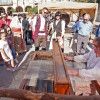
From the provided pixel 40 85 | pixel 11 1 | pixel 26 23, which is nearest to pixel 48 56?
pixel 40 85

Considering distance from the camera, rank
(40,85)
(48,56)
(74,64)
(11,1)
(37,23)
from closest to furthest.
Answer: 1. (40,85)
2. (74,64)
3. (48,56)
4. (37,23)
5. (11,1)

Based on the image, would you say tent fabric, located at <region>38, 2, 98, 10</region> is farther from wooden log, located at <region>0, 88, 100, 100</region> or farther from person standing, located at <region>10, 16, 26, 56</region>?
wooden log, located at <region>0, 88, 100, 100</region>

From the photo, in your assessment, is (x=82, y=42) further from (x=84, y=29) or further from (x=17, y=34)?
(x=17, y=34)

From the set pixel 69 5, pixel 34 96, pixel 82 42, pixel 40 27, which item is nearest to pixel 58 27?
pixel 40 27

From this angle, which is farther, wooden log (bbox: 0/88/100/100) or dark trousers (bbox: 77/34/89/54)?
dark trousers (bbox: 77/34/89/54)

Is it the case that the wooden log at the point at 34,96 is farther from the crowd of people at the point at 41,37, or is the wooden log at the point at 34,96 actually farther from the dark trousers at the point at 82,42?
the dark trousers at the point at 82,42

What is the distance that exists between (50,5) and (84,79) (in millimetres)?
6462

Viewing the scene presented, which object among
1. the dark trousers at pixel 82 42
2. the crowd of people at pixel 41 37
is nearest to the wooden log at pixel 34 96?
the crowd of people at pixel 41 37

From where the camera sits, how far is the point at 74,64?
6.75 feet

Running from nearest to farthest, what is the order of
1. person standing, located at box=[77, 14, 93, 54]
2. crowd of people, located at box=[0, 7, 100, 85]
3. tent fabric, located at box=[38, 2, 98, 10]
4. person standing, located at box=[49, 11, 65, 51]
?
crowd of people, located at box=[0, 7, 100, 85]
person standing, located at box=[49, 11, 65, 51]
person standing, located at box=[77, 14, 93, 54]
tent fabric, located at box=[38, 2, 98, 10]

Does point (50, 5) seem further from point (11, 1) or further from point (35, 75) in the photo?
point (11, 1)

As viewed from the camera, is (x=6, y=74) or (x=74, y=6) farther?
(x=74, y=6)

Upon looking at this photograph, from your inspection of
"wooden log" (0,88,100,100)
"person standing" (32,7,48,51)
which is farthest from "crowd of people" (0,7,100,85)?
"wooden log" (0,88,100,100)

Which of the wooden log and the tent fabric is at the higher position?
the tent fabric
